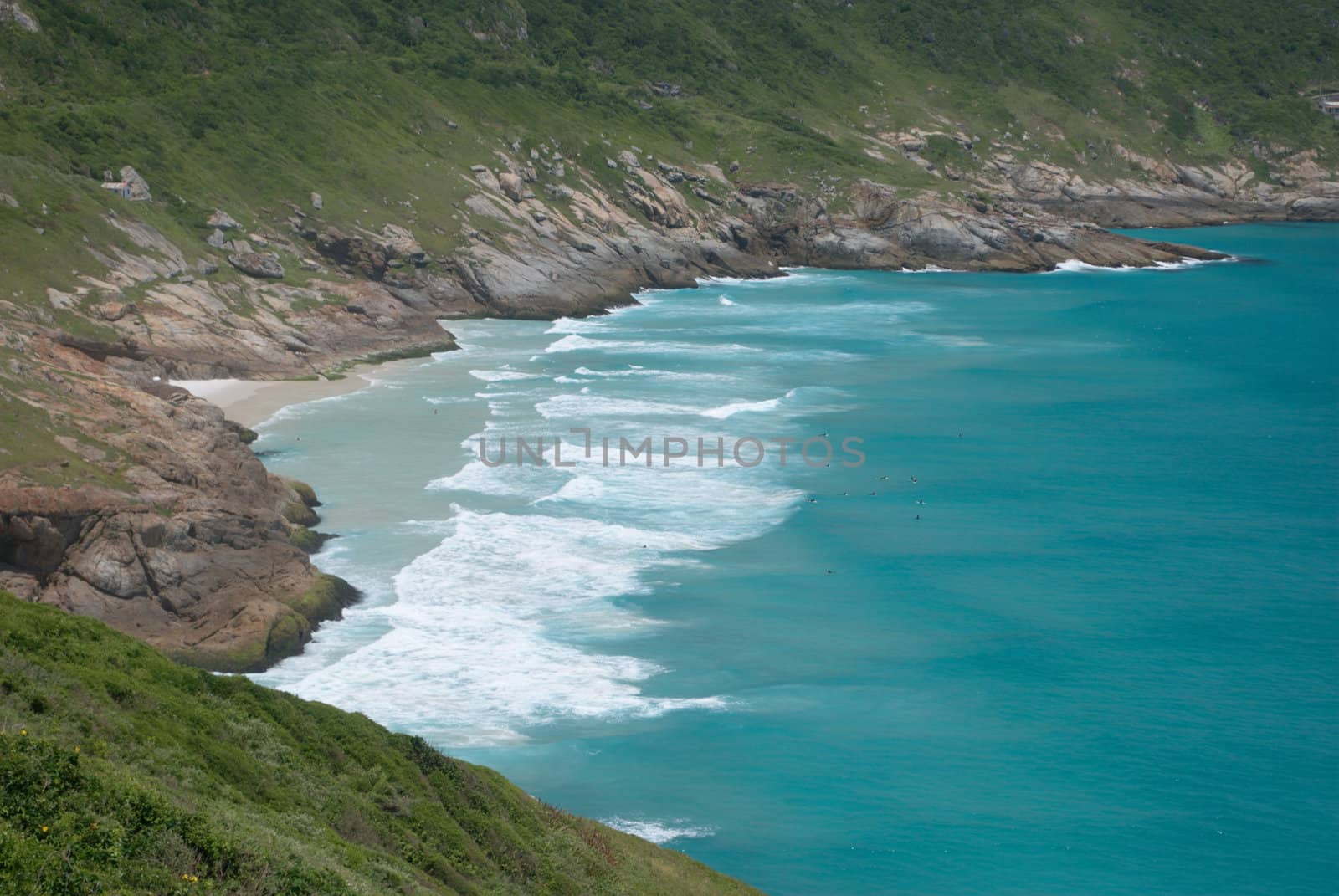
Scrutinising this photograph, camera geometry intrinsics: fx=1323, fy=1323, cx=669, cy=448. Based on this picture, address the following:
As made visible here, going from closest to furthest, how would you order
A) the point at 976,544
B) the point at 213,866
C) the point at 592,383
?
1. the point at 213,866
2. the point at 976,544
3. the point at 592,383

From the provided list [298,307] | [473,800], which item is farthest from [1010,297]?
[473,800]

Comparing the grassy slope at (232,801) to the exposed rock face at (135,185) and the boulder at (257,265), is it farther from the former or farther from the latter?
the exposed rock face at (135,185)

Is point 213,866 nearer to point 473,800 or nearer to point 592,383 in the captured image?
point 473,800

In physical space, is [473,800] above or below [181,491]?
below

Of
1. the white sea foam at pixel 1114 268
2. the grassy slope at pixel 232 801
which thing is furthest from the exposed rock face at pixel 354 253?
the white sea foam at pixel 1114 268

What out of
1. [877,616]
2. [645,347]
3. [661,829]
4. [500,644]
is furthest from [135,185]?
[661,829]

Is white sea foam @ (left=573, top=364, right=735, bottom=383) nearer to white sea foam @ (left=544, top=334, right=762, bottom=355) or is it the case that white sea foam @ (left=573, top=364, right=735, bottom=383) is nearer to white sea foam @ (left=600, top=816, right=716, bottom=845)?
white sea foam @ (left=544, top=334, right=762, bottom=355)

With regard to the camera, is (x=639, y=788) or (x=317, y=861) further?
(x=639, y=788)

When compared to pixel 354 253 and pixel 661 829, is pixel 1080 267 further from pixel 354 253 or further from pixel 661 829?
pixel 661 829

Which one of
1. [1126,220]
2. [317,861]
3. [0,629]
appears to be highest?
[1126,220]
